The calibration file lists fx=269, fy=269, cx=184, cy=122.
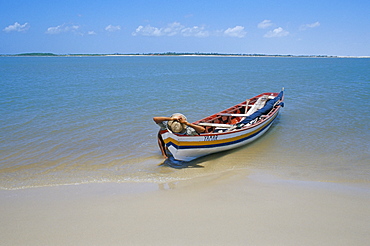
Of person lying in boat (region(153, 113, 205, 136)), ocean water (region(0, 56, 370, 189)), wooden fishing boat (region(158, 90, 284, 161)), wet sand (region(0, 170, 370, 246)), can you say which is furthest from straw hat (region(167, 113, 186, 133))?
wet sand (region(0, 170, 370, 246))

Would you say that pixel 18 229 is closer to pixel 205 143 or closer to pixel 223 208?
pixel 223 208

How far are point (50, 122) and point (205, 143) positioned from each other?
31.7 feet

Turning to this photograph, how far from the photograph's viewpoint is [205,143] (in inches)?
380

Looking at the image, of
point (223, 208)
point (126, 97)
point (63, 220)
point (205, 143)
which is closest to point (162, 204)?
point (223, 208)

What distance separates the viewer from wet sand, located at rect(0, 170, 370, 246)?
16.8 ft

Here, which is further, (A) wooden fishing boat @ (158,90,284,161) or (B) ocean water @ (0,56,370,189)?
(A) wooden fishing boat @ (158,90,284,161)

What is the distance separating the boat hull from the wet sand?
1.60 metres

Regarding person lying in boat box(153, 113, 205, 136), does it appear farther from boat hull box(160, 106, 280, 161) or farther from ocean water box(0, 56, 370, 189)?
ocean water box(0, 56, 370, 189)

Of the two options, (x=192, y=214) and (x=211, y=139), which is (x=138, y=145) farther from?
(x=192, y=214)

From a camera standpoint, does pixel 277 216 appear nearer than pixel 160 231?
No

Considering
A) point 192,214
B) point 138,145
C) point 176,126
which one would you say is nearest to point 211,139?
point 176,126

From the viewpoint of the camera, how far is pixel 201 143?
9.55m

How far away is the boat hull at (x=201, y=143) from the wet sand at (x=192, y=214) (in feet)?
5.23

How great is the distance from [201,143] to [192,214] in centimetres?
383
